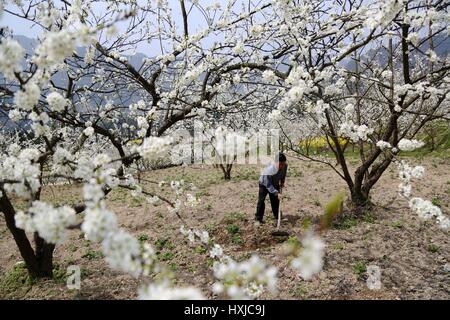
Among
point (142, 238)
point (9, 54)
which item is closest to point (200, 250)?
point (142, 238)

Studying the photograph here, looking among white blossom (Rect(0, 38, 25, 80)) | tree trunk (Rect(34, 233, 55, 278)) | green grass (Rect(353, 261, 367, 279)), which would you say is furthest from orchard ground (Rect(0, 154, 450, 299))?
white blossom (Rect(0, 38, 25, 80))

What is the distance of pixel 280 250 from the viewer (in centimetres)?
599

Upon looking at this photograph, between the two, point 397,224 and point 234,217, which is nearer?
point 397,224

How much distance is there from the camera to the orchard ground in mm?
5027

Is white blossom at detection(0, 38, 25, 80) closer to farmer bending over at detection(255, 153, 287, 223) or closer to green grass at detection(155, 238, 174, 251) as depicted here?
green grass at detection(155, 238, 174, 251)

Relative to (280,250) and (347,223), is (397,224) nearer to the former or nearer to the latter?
A: (347,223)

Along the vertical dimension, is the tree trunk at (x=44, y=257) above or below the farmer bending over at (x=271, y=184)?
below

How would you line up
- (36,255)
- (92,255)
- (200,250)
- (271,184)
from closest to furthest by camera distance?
(36,255) → (200,250) → (92,255) → (271,184)

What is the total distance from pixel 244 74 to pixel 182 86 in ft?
4.16

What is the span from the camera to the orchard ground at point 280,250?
16.5ft

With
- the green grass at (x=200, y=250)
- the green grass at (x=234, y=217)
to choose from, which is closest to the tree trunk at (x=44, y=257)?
the green grass at (x=200, y=250)

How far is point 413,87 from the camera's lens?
530cm

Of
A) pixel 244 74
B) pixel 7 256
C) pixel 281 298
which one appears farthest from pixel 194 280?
pixel 7 256

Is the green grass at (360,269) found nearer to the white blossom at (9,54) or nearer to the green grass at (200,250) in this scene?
the green grass at (200,250)
